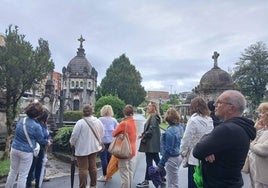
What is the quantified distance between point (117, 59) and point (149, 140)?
5753 cm

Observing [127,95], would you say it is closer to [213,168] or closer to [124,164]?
[124,164]

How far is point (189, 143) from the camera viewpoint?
215 inches

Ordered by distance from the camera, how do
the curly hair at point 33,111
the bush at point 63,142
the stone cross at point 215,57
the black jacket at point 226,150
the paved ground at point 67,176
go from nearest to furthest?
the black jacket at point 226,150 → the curly hair at point 33,111 → the paved ground at point 67,176 → the bush at point 63,142 → the stone cross at point 215,57

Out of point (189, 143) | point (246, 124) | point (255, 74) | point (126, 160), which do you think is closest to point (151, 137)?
point (126, 160)

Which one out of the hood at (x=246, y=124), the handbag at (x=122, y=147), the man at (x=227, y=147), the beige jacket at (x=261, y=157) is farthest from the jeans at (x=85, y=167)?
the hood at (x=246, y=124)

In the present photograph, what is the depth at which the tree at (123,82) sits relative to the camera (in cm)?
6116

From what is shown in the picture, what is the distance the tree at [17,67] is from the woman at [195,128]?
6310 millimetres

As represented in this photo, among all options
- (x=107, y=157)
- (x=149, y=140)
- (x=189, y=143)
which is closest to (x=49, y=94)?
(x=107, y=157)

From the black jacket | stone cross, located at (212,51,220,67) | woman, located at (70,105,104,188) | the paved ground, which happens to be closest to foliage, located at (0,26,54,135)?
the paved ground

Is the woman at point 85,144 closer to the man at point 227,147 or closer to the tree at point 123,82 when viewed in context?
the man at point 227,147

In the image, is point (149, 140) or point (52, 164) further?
point (52, 164)

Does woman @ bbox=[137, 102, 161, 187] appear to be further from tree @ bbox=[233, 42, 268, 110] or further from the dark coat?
tree @ bbox=[233, 42, 268, 110]

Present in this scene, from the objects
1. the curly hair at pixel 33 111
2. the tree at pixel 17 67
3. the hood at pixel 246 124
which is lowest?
the hood at pixel 246 124

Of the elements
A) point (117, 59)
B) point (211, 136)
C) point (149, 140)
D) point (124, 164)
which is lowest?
point (124, 164)
